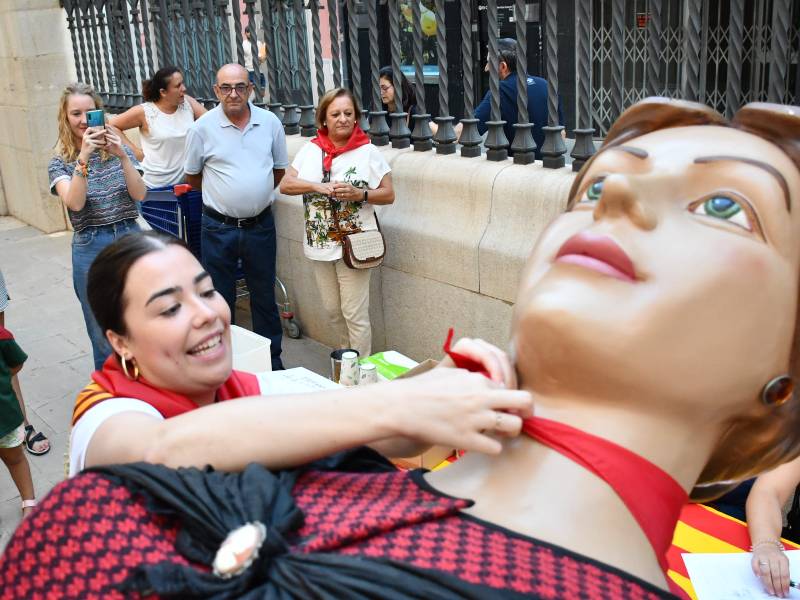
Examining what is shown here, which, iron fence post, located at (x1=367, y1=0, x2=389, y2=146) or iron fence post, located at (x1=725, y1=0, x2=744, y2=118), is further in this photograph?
iron fence post, located at (x1=367, y1=0, x2=389, y2=146)

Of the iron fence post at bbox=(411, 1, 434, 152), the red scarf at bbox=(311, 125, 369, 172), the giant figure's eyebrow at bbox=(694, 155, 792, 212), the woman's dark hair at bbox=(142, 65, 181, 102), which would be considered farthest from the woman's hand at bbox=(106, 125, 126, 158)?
the giant figure's eyebrow at bbox=(694, 155, 792, 212)

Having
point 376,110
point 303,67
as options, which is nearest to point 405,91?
point 303,67

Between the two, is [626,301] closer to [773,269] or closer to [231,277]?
[773,269]

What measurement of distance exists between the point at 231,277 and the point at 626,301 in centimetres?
451

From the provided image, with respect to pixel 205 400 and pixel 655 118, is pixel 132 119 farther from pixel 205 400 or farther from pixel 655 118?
pixel 655 118

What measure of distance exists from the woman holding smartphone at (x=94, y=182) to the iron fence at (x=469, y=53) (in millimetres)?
1532

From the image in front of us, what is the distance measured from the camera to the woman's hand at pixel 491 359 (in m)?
1.39

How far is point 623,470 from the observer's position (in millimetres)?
1369

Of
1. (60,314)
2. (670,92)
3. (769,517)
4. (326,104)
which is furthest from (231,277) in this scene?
(670,92)

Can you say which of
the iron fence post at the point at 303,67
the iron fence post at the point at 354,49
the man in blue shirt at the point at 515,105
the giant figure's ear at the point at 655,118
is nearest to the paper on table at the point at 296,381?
the giant figure's ear at the point at 655,118

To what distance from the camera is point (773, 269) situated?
1.41m

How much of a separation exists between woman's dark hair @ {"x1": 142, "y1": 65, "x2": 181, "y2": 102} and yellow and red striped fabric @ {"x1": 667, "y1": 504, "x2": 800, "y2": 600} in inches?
194

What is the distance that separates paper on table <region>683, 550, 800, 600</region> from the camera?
2598 millimetres

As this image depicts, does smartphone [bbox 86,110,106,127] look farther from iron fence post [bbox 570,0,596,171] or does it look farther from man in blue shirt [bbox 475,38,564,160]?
iron fence post [bbox 570,0,596,171]
